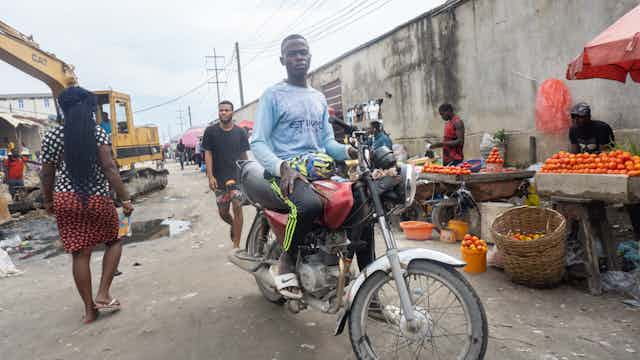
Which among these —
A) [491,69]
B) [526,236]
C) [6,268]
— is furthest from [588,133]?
[6,268]

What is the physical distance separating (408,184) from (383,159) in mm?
218

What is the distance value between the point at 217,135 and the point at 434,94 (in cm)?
671

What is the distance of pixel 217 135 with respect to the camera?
5.99 metres

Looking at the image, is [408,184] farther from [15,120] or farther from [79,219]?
[15,120]

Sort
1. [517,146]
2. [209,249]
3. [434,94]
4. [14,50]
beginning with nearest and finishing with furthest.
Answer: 1. [209,249]
2. [517,146]
3. [14,50]
4. [434,94]

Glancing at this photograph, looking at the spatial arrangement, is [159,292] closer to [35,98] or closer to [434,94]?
[434,94]

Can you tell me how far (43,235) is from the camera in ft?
28.8

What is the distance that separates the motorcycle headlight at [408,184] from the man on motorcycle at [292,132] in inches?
15.9

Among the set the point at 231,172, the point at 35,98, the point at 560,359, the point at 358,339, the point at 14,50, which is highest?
the point at 35,98

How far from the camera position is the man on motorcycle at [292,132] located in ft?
9.47

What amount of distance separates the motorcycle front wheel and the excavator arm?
31.3ft

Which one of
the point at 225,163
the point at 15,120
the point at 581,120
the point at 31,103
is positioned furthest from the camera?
the point at 31,103

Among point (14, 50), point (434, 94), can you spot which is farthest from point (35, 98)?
point (434, 94)

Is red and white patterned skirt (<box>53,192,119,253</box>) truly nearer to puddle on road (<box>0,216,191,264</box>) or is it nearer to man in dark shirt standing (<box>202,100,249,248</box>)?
man in dark shirt standing (<box>202,100,249,248</box>)
